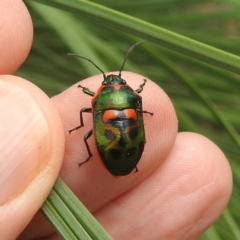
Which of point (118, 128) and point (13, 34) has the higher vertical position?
point (13, 34)

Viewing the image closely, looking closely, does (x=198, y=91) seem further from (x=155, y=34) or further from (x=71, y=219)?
(x=71, y=219)

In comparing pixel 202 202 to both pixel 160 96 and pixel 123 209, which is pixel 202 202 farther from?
pixel 160 96

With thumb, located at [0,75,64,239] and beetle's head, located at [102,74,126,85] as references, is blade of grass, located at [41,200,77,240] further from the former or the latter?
beetle's head, located at [102,74,126,85]

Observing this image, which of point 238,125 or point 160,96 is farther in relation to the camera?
point 238,125

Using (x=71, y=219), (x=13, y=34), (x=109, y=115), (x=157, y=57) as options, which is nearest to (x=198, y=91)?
(x=157, y=57)

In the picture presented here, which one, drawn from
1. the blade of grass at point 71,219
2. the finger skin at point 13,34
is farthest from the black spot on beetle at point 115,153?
the finger skin at point 13,34

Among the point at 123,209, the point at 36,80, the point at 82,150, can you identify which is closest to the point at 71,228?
the point at 82,150

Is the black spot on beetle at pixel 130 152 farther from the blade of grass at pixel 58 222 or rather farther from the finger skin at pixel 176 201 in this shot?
the finger skin at pixel 176 201
